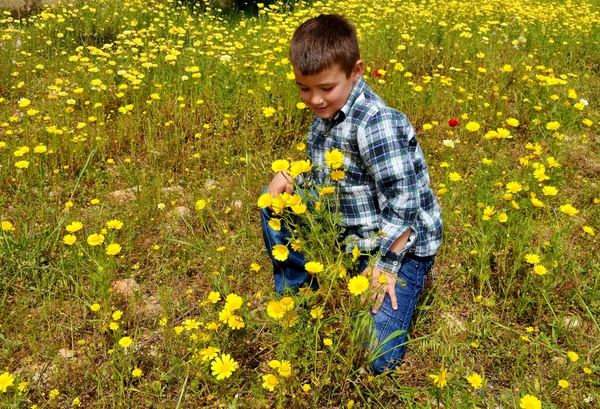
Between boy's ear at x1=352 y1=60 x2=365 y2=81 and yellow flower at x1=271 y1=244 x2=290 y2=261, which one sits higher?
boy's ear at x1=352 y1=60 x2=365 y2=81

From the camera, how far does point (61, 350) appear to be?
7.34 feet

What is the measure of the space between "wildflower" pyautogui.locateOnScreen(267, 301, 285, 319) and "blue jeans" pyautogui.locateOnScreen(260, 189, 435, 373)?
83 millimetres

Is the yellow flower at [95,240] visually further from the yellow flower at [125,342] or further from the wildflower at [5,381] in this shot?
the wildflower at [5,381]

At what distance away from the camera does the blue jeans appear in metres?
2.11

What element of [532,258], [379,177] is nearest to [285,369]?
[379,177]

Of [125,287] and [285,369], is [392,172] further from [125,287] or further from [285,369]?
[125,287]

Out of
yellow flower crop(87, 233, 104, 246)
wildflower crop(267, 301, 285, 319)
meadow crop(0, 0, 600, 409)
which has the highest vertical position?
wildflower crop(267, 301, 285, 319)

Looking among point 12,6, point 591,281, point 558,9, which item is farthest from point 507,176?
point 12,6

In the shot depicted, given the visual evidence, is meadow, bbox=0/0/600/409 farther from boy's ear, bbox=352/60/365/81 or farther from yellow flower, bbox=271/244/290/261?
boy's ear, bbox=352/60/365/81

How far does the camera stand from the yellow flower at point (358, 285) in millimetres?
1797

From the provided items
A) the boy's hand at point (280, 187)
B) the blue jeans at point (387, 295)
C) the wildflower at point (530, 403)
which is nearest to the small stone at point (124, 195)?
the boy's hand at point (280, 187)

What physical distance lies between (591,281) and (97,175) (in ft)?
9.54

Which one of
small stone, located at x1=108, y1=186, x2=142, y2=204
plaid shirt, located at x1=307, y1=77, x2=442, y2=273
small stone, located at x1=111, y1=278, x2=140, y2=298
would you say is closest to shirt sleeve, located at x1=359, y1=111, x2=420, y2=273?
plaid shirt, located at x1=307, y1=77, x2=442, y2=273

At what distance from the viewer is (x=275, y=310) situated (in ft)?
6.10
